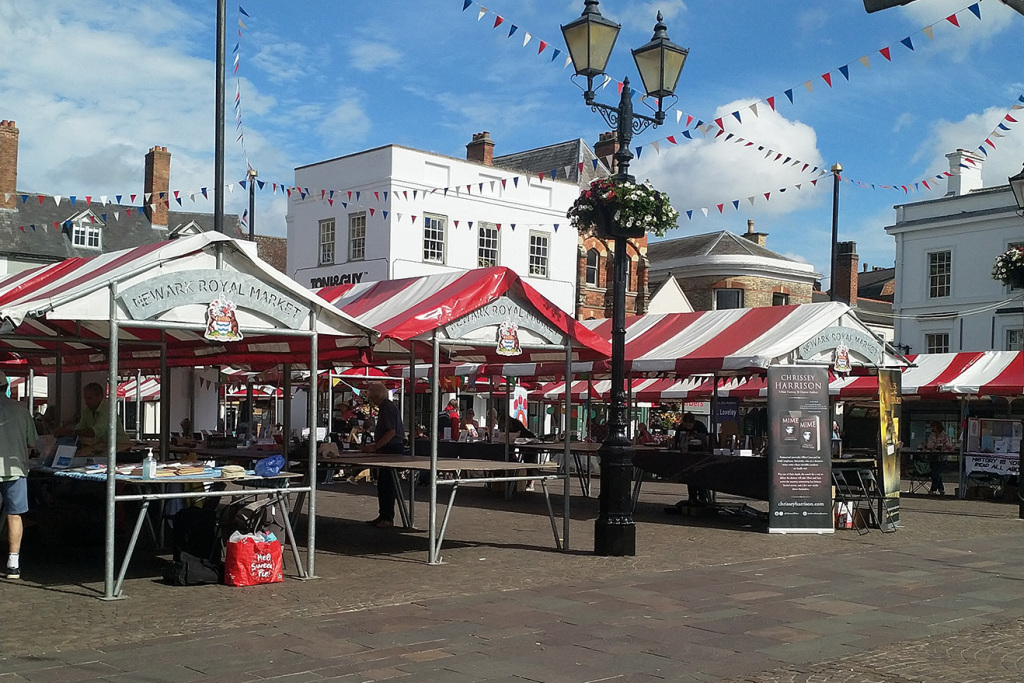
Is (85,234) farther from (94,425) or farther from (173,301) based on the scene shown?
(173,301)

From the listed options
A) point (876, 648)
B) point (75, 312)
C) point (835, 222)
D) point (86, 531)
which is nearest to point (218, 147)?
point (86, 531)

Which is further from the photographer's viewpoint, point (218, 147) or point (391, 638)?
point (218, 147)

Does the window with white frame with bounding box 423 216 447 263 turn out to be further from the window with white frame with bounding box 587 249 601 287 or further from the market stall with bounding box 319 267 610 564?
the market stall with bounding box 319 267 610 564

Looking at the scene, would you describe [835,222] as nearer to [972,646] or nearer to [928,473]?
[928,473]

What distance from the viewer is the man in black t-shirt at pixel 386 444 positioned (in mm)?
13539

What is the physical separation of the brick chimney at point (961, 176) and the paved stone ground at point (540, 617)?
2755cm

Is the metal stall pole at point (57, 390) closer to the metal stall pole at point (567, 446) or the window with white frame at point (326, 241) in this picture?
the metal stall pole at point (567, 446)

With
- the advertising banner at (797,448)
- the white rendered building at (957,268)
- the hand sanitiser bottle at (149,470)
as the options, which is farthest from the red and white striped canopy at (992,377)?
the hand sanitiser bottle at (149,470)

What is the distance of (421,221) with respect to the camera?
34469mm

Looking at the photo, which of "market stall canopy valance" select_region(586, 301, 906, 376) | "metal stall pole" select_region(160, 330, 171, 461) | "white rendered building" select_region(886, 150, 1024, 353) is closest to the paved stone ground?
"metal stall pole" select_region(160, 330, 171, 461)

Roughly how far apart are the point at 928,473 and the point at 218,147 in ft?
55.2

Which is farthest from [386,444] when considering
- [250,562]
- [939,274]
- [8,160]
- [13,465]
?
[8,160]

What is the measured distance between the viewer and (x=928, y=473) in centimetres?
2391

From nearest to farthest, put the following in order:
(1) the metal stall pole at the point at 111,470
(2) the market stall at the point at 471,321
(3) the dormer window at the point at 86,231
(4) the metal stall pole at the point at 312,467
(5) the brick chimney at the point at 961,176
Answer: (1) the metal stall pole at the point at 111,470
(4) the metal stall pole at the point at 312,467
(2) the market stall at the point at 471,321
(5) the brick chimney at the point at 961,176
(3) the dormer window at the point at 86,231
